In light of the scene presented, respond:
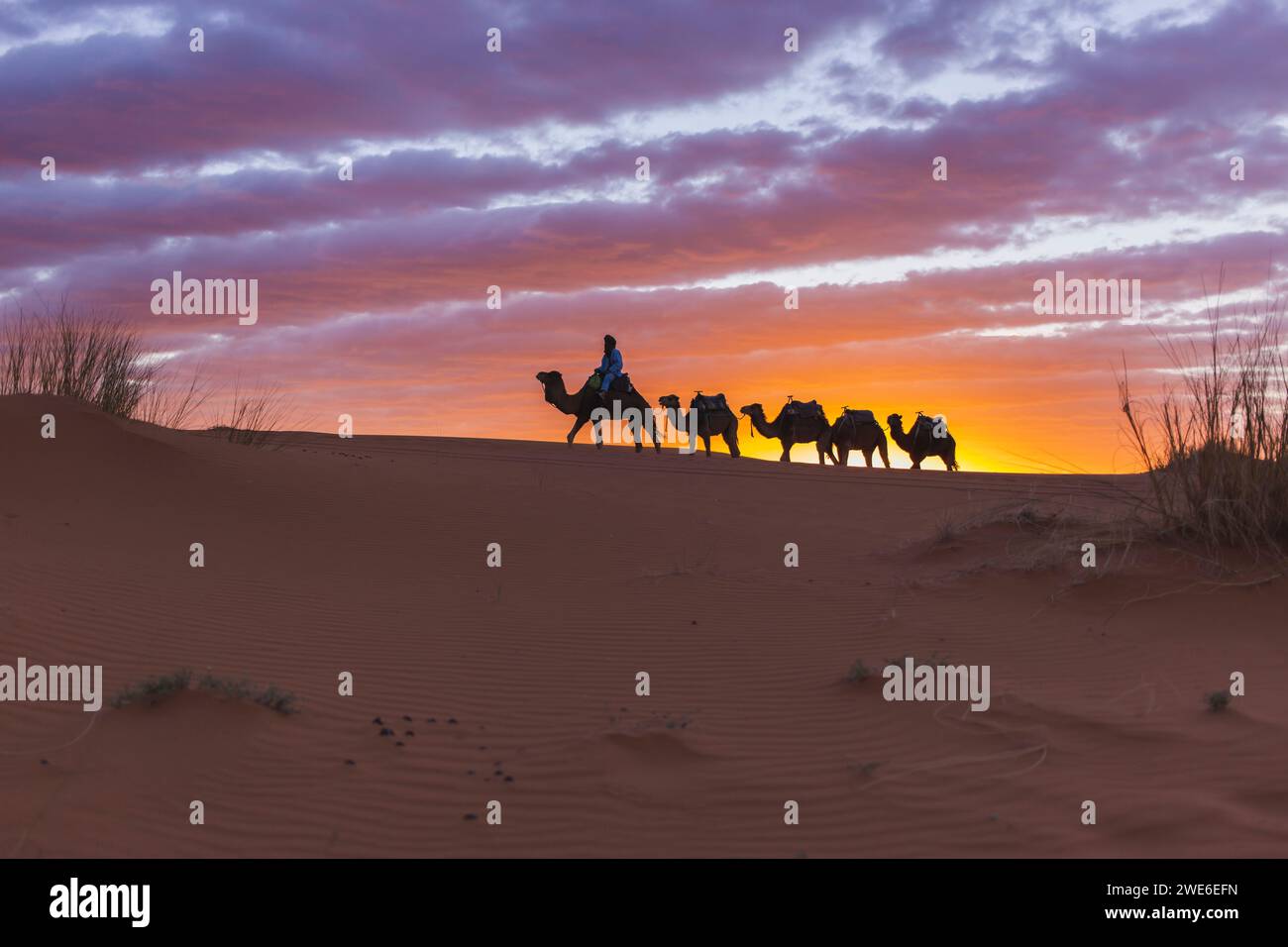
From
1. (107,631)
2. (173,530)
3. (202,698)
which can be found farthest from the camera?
(173,530)

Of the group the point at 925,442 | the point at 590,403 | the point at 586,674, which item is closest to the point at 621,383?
the point at 590,403

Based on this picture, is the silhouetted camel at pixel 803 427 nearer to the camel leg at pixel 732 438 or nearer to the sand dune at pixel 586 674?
the camel leg at pixel 732 438

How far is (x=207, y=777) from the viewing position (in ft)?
20.7

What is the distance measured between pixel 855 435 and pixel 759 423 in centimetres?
291

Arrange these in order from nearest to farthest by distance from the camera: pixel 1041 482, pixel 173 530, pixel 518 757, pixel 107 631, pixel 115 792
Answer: pixel 115 792, pixel 518 757, pixel 107 631, pixel 173 530, pixel 1041 482

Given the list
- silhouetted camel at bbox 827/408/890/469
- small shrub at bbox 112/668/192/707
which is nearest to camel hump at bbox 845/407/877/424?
silhouetted camel at bbox 827/408/890/469

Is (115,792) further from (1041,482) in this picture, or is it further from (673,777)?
(1041,482)

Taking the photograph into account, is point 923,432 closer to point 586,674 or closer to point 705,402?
point 705,402

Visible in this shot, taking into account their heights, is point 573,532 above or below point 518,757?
above

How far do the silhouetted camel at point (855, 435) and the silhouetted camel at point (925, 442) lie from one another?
3.47ft

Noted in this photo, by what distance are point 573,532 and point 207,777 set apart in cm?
833

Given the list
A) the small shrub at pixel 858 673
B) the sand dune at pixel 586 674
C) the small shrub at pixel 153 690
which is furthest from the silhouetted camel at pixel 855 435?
the small shrub at pixel 153 690

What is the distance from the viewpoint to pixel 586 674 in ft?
28.1

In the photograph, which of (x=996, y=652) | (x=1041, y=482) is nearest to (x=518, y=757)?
(x=996, y=652)
